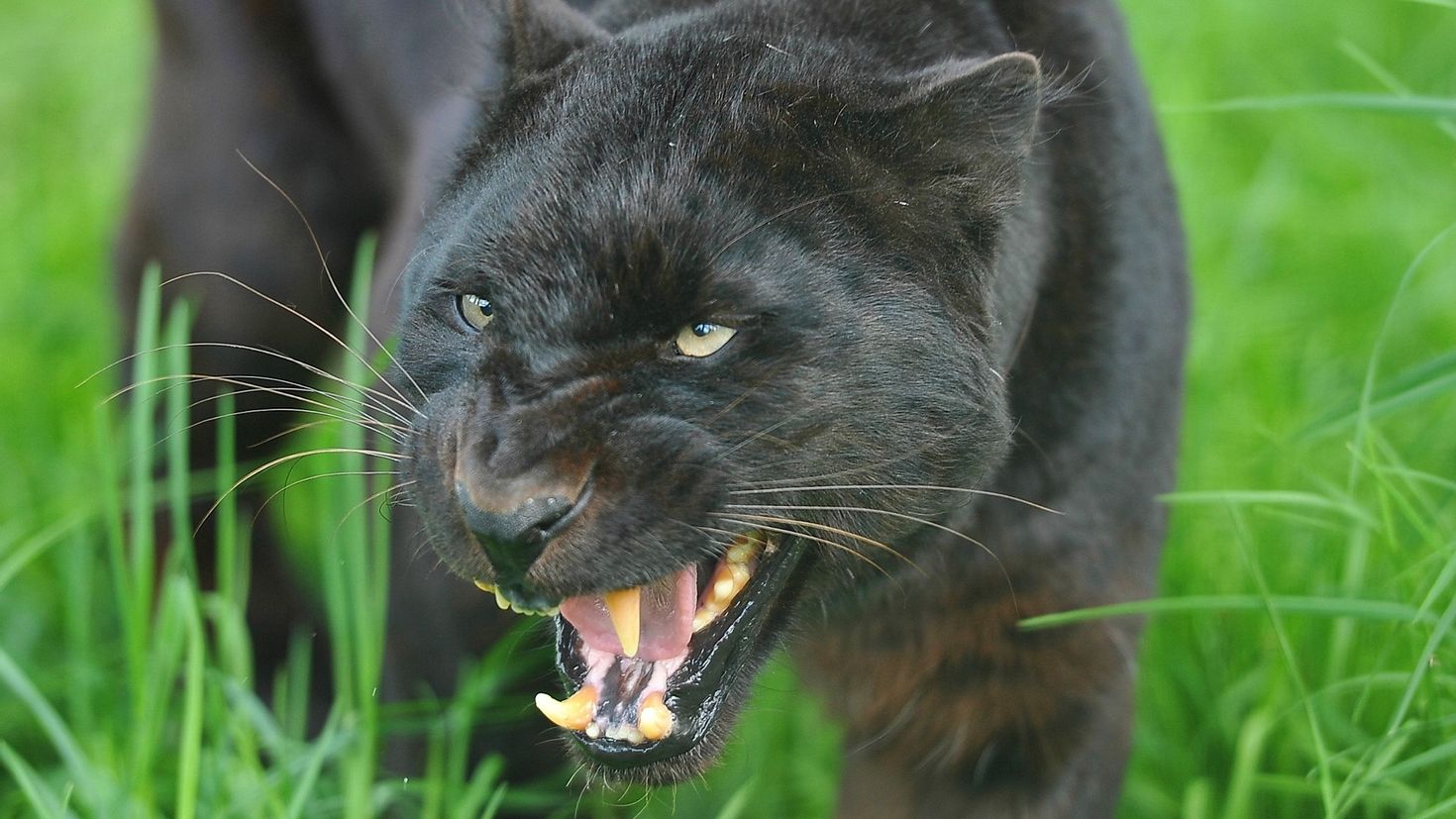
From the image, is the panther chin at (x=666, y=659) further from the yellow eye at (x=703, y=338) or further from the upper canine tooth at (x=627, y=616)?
the yellow eye at (x=703, y=338)

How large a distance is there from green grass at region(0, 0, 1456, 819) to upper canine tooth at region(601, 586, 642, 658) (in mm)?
526

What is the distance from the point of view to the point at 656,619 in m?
1.72

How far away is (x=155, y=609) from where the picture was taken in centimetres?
313

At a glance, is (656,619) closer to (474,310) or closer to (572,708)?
(572,708)

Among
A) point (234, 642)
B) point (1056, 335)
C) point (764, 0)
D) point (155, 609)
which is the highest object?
point (764, 0)

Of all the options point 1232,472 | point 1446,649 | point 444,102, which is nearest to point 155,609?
point 444,102

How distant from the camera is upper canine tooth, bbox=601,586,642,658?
5.47 ft

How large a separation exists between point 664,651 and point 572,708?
12 centimetres

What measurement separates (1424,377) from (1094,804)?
0.74 m

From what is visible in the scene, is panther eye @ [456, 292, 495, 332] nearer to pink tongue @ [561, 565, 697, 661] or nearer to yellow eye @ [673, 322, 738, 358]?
yellow eye @ [673, 322, 738, 358]

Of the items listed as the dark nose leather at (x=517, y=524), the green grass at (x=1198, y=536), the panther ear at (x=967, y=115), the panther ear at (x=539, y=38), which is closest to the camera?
the dark nose leather at (x=517, y=524)

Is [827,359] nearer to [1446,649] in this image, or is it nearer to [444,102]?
[1446,649]

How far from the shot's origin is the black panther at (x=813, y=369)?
1.55 m

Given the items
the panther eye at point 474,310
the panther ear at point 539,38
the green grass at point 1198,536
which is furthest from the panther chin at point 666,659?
the panther ear at point 539,38
